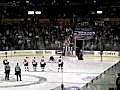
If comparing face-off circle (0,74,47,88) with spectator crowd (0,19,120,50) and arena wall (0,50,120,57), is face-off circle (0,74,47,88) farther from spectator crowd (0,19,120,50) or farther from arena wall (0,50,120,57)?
spectator crowd (0,19,120,50)

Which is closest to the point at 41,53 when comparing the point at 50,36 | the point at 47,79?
the point at 50,36

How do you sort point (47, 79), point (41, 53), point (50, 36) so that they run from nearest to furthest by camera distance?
point (47, 79)
point (41, 53)
point (50, 36)

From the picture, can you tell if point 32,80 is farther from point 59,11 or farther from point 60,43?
point 59,11

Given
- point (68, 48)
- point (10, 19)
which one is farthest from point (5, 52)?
point (10, 19)

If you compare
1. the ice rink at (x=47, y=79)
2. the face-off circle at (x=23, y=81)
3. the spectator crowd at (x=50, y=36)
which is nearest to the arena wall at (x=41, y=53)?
the spectator crowd at (x=50, y=36)

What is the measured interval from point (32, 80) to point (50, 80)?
0.68 meters

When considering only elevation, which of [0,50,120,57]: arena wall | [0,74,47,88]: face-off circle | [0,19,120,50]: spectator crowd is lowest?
[0,74,47,88]: face-off circle

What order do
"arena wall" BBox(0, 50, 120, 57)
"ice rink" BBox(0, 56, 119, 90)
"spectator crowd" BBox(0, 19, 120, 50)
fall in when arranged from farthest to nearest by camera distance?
1. "spectator crowd" BBox(0, 19, 120, 50)
2. "arena wall" BBox(0, 50, 120, 57)
3. "ice rink" BBox(0, 56, 119, 90)

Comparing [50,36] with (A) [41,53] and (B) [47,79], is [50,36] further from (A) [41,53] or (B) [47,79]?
(B) [47,79]

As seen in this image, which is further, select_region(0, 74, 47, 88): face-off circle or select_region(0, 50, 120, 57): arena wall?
select_region(0, 50, 120, 57): arena wall

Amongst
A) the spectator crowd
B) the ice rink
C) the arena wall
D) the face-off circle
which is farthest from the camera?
the spectator crowd

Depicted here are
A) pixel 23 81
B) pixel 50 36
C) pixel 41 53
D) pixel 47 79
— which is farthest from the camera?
pixel 50 36

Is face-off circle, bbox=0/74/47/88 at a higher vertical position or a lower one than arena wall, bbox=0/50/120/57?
lower

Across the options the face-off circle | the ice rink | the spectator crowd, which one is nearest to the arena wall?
the spectator crowd
